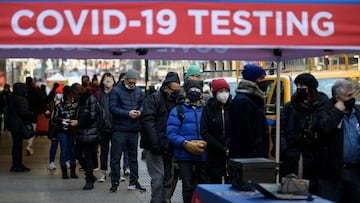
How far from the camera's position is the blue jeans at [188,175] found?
28.2ft

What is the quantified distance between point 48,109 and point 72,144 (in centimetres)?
483

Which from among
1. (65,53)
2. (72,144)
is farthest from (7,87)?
(65,53)

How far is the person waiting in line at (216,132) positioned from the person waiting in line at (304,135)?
102cm

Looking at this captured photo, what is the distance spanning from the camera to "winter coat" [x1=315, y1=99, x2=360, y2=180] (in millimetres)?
6969

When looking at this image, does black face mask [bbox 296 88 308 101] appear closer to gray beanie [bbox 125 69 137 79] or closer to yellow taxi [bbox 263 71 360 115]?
gray beanie [bbox 125 69 137 79]

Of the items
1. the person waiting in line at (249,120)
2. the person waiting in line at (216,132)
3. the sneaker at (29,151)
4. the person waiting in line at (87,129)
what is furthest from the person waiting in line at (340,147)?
the sneaker at (29,151)

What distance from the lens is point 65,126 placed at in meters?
12.7

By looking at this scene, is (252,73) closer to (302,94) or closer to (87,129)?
(302,94)

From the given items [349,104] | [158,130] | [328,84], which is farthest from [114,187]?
[349,104]

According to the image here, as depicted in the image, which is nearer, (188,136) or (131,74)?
(188,136)

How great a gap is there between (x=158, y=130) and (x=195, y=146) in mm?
935

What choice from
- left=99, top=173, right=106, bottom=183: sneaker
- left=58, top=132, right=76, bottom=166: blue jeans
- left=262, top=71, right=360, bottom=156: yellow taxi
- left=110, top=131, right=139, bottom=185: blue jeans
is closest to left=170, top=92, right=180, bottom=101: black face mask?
left=110, top=131, right=139, bottom=185: blue jeans

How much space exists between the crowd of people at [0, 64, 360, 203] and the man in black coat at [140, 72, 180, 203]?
0.04 ft

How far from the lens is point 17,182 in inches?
510
